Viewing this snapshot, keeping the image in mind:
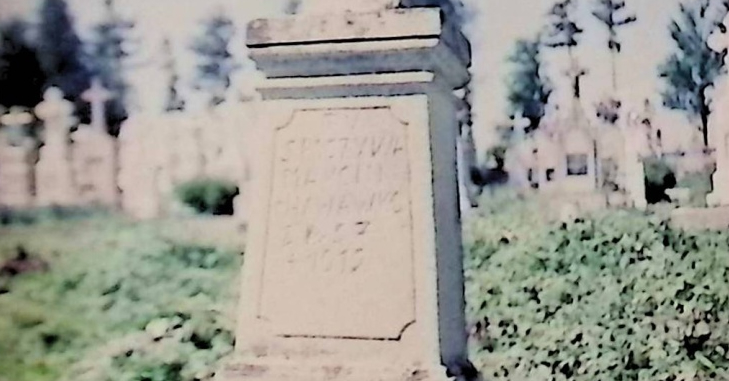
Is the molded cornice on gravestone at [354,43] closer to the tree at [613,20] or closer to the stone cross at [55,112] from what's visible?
the tree at [613,20]

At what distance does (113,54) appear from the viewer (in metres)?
2.80

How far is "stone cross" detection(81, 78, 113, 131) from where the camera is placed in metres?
2.75

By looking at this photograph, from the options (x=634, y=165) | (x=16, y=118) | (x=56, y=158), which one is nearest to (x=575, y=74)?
(x=634, y=165)

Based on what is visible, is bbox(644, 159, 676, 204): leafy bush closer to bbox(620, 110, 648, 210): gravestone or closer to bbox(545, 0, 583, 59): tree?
bbox(620, 110, 648, 210): gravestone

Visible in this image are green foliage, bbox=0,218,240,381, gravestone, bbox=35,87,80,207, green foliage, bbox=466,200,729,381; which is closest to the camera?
green foliage, bbox=466,200,729,381

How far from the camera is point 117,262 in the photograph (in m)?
2.74

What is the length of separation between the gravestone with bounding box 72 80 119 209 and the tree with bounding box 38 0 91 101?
11 centimetres

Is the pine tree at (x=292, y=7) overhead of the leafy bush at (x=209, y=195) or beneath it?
overhead

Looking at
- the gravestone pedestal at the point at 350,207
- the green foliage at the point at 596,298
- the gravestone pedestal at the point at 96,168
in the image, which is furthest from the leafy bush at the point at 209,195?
the gravestone pedestal at the point at 350,207

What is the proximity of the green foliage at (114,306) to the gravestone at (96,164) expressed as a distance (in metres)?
0.06

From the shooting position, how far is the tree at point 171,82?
2.73 m

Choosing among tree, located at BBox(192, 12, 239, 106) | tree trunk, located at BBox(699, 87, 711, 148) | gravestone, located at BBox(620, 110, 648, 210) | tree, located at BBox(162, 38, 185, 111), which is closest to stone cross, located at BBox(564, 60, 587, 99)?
gravestone, located at BBox(620, 110, 648, 210)

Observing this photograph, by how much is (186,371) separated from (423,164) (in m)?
1.11

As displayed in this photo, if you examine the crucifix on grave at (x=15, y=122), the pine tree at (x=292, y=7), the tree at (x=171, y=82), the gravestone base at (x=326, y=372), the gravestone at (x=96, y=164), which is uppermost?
the pine tree at (x=292, y=7)
